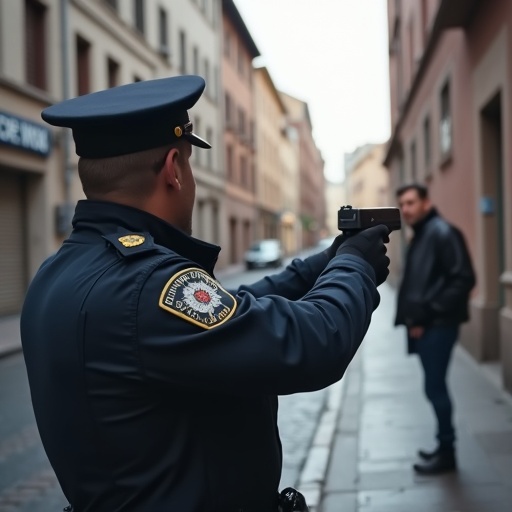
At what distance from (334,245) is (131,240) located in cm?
59

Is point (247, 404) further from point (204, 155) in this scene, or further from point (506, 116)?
point (204, 155)

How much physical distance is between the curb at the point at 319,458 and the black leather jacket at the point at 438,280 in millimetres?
1225

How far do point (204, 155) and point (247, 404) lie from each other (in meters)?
32.6

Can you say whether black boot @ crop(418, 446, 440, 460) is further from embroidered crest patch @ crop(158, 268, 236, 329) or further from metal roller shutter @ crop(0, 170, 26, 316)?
metal roller shutter @ crop(0, 170, 26, 316)

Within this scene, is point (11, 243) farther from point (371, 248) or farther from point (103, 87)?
point (371, 248)

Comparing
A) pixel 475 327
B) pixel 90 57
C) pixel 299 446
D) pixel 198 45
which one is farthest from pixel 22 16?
pixel 198 45

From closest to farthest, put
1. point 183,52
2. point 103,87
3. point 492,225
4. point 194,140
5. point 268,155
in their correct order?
point 194,140
point 492,225
point 103,87
point 183,52
point 268,155

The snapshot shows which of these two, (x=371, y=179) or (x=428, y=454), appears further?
(x=371, y=179)

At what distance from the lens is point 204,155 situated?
111 ft

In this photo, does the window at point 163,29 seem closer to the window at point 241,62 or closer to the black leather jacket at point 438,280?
the window at point 241,62

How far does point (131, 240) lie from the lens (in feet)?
4.93

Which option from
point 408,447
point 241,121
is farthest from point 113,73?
point 241,121

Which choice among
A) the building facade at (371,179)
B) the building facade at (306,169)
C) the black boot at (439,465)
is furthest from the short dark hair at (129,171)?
the building facade at (306,169)

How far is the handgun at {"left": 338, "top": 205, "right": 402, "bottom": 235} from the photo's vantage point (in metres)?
1.77
